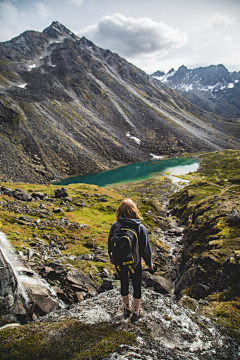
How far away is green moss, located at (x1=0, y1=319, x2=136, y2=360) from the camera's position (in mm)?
4637

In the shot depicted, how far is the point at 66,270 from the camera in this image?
11.5 metres

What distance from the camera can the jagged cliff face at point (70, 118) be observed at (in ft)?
279

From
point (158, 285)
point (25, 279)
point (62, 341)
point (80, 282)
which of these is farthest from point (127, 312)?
point (158, 285)

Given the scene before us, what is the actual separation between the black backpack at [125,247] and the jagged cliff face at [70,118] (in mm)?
71543

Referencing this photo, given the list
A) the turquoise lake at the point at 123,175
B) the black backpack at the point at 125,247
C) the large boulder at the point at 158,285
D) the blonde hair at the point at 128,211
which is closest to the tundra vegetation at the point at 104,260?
the large boulder at the point at 158,285

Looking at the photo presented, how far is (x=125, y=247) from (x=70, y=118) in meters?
122

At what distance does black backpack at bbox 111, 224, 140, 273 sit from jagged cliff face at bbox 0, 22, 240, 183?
7154 centimetres

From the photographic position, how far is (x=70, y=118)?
4547 inches

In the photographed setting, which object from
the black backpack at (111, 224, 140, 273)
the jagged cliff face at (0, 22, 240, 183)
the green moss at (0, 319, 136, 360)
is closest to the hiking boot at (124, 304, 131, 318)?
the green moss at (0, 319, 136, 360)

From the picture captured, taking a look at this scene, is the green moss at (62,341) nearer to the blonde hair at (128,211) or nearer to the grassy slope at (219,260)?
the blonde hair at (128,211)

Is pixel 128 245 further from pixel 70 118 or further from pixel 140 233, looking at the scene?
pixel 70 118

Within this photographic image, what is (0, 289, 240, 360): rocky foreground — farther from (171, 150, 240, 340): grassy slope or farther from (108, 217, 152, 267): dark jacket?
(108, 217, 152, 267): dark jacket

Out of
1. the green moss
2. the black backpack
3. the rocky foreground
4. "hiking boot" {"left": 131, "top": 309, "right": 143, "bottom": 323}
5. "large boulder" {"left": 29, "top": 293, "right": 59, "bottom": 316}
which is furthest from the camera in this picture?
"large boulder" {"left": 29, "top": 293, "right": 59, "bottom": 316}

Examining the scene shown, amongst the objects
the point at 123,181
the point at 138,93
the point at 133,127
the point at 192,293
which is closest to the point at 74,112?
the point at 133,127
